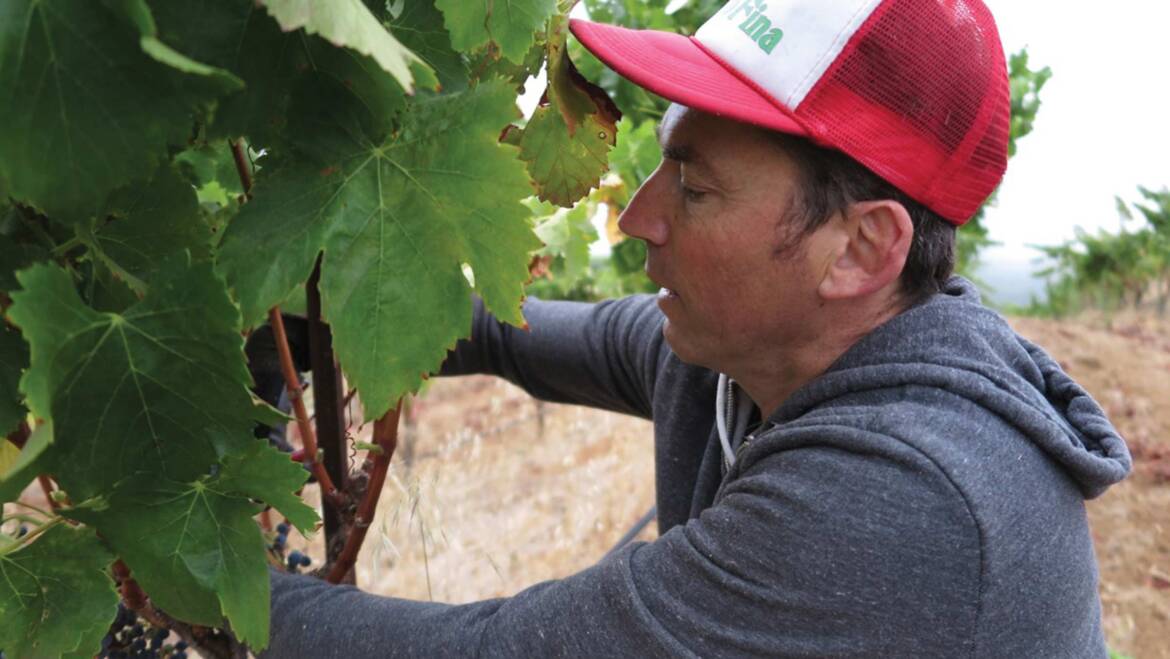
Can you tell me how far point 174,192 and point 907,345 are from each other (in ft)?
2.21

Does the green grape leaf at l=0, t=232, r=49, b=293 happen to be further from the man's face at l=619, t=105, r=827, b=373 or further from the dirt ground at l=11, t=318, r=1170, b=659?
the dirt ground at l=11, t=318, r=1170, b=659

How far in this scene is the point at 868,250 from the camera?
1.00 m

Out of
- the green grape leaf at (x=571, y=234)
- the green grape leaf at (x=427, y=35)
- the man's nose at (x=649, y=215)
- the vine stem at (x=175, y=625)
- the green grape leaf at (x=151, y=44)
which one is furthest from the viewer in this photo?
the green grape leaf at (x=571, y=234)

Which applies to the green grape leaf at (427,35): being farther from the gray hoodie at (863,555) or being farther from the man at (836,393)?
the gray hoodie at (863,555)

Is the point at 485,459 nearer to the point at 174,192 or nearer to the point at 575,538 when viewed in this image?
the point at 575,538

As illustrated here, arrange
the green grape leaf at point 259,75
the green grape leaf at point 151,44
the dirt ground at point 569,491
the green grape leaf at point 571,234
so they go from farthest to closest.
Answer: the dirt ground at point 569,491 < the green grape leaf at point 571,234 < the green grape leaf at point 259,75 < the green grape leaf at point 151,44

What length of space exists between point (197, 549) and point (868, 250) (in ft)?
2.26

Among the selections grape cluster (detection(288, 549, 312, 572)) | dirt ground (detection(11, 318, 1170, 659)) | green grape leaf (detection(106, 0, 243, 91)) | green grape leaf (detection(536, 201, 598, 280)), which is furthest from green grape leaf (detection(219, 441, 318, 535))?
dirt ground (detection(11, 318, 1170, 659))

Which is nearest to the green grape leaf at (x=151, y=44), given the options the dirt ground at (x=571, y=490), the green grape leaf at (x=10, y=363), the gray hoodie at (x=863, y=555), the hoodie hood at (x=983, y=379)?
the green grape leaf at (x=10, y=363)

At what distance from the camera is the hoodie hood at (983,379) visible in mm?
893

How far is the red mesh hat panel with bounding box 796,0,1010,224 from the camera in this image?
93 centimetres

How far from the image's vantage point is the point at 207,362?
1.76ft

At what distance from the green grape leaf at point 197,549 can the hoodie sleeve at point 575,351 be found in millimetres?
805

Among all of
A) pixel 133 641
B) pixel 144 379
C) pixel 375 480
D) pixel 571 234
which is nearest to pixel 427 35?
pixel 144 379
